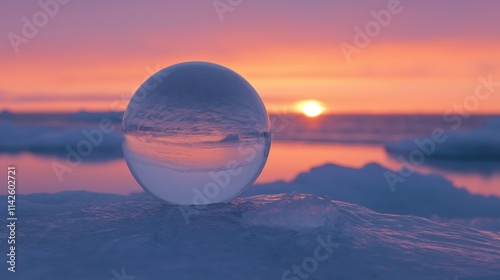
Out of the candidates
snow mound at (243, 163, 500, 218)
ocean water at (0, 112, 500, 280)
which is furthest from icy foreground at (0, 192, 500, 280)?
snow mound at (243, 163, 500, 218)

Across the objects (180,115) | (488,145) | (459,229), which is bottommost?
(459,229)

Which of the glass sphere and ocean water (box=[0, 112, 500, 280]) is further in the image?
the glass sphere

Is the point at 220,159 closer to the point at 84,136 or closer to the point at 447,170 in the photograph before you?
the point at 447,170

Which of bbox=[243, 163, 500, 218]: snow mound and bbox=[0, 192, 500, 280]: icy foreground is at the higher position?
bbox=[243, 163, 500, 218]: snow mound

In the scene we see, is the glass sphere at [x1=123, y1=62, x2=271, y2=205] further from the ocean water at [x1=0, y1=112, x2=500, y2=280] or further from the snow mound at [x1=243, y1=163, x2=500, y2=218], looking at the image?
the snow mound at [x1=243, y1=163, x2=500, y2=218]

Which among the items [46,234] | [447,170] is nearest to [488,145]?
[447,170]

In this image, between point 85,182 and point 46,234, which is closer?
point 46,234
